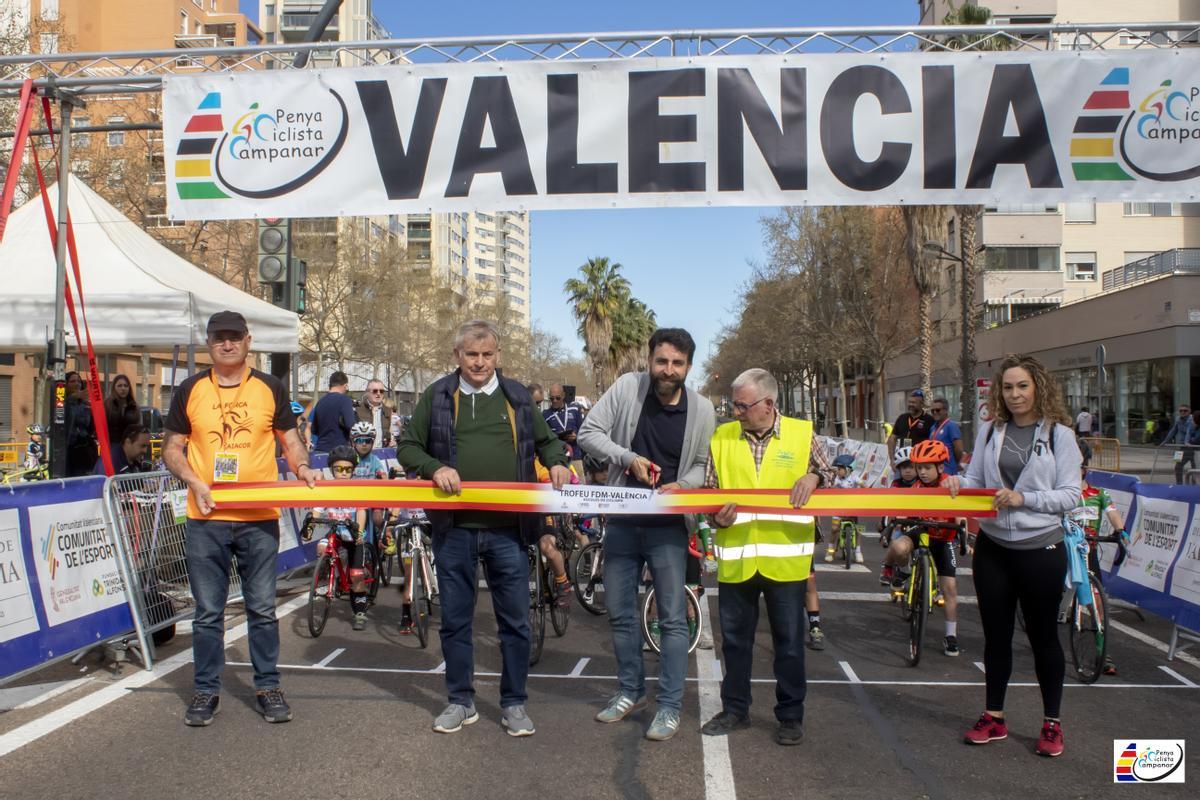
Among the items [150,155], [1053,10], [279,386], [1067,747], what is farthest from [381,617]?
[1053,10]

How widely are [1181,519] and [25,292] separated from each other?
11.6 meters

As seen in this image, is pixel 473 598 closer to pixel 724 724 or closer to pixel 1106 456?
pixel 724 724

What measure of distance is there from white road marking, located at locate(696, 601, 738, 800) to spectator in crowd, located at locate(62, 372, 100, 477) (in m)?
7.59

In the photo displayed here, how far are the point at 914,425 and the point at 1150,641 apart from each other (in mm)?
4078

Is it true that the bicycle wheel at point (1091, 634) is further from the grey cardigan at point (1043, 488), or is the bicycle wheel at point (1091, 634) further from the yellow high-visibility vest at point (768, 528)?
the yellow high-visibility vest at point (768, 528)

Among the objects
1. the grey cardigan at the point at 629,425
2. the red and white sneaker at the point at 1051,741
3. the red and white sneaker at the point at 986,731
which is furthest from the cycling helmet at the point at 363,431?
the red and white sneaker at the point at 1051,741

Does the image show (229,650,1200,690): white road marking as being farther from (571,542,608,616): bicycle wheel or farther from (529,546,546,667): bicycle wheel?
(571,542,608,616): bicycle wheel

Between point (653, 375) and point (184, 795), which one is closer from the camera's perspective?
point (184, 795)

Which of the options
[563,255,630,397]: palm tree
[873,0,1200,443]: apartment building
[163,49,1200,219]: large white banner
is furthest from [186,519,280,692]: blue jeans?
[563,255,630,397]: palm tree

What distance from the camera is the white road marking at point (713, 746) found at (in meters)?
4.33

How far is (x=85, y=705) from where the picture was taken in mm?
5590

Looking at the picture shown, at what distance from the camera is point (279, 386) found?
218 inches

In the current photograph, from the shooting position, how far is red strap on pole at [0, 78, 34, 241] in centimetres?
692

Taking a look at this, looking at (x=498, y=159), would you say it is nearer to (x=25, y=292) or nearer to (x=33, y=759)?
(x=33, y=759)
